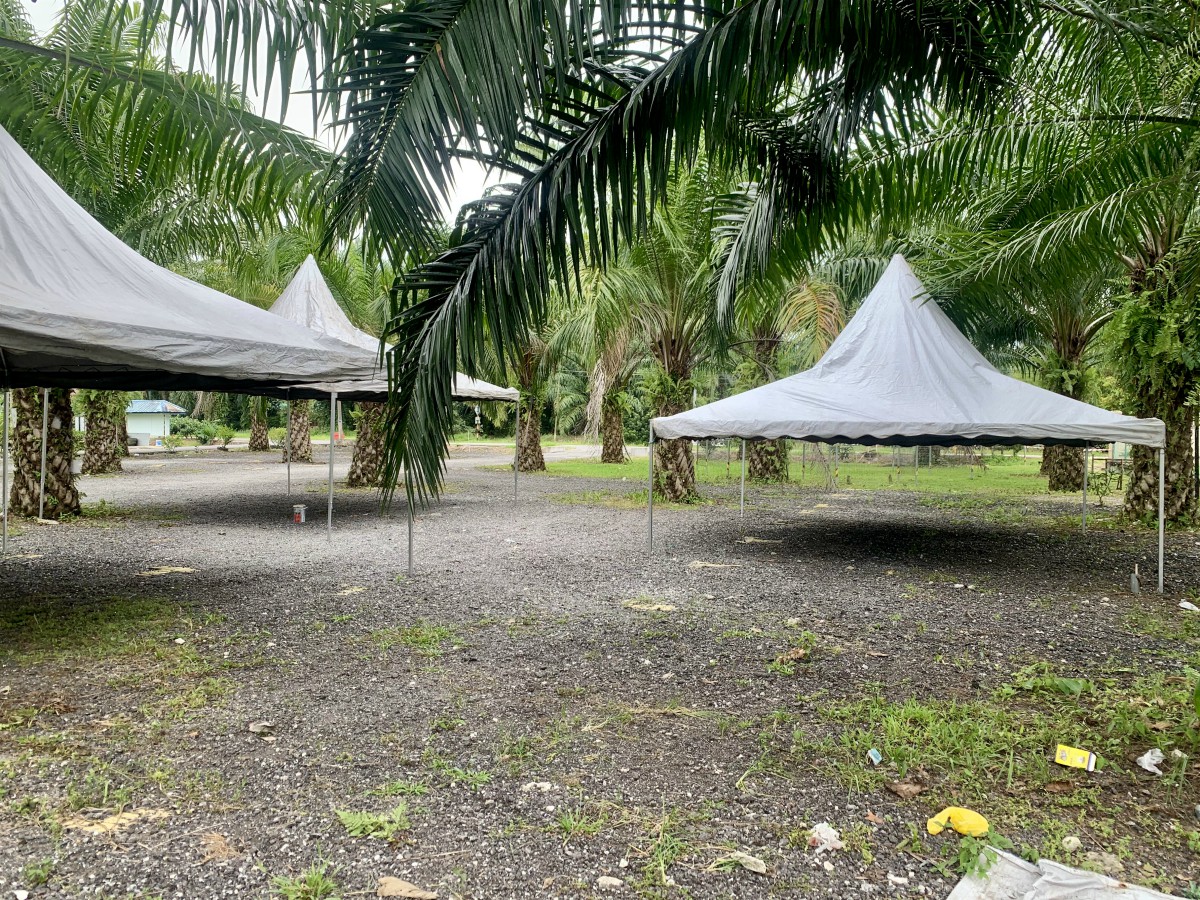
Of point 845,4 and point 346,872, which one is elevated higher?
point 845,4

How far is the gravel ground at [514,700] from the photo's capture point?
2.52 metres

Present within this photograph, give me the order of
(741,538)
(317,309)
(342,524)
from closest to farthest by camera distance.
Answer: (741,538), (342,524), (317,309)

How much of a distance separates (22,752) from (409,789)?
5.51 feet

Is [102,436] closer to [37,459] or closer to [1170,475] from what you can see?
[37,459]

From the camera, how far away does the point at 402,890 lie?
2.32 metres

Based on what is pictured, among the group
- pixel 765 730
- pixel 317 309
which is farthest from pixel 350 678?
pixel 317 309

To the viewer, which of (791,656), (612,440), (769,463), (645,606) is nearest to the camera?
(791,656)

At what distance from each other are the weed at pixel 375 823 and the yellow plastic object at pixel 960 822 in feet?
6.09

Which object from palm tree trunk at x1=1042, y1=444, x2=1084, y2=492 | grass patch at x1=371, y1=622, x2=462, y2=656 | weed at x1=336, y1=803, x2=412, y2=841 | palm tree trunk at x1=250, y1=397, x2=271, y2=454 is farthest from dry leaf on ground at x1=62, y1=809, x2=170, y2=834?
palm tree trunk at x1=250, y1=397, x2=271, y2=454

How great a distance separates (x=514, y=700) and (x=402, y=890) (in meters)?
1.70

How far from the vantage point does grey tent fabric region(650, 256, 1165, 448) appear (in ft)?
25.0

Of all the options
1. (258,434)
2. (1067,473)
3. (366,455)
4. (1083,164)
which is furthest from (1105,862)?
(258,434)

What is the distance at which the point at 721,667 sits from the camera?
4645mm

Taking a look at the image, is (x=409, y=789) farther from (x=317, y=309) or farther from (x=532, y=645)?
(x=317, y=309)
